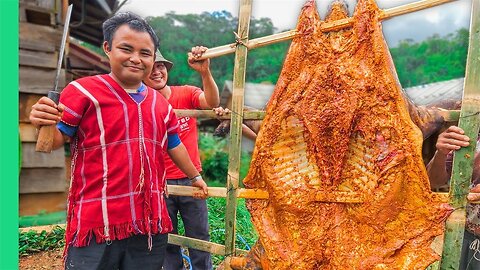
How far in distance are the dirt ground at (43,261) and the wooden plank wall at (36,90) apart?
1.39 metres

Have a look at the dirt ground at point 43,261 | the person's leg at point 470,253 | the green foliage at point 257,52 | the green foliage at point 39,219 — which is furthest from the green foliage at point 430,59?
the person's leg at point 470,253

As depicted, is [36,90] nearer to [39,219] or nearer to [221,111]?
[39,219]

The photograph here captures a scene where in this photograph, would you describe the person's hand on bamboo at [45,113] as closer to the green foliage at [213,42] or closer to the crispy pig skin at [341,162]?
the crispy pig skin at [341,162]

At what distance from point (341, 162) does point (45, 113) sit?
157 cm

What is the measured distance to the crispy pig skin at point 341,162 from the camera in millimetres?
2260

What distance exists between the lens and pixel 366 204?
2.33 metres

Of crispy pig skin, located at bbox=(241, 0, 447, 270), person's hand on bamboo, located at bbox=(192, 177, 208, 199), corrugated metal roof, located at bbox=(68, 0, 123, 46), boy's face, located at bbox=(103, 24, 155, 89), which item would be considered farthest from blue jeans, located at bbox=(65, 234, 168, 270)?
corrugated metal roof, located at bbox=(68, 0, 123, 46)

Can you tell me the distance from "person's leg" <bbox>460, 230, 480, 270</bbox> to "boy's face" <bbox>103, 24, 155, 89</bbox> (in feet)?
7.68

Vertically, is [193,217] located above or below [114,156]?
below

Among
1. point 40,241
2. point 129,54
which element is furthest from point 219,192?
point 40,241

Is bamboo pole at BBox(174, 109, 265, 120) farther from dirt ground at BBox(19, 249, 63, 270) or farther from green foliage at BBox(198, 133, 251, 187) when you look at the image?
green foliage at BBox(198, 133, 251, 187)

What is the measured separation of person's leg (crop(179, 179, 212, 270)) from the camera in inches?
137

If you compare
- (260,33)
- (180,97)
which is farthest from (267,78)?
(180,97)

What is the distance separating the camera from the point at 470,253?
9.41 feet
